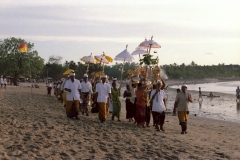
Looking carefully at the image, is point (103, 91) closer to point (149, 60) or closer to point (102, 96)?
point (102, 96)

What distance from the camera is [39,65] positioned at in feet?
168

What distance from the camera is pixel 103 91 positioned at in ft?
32.8

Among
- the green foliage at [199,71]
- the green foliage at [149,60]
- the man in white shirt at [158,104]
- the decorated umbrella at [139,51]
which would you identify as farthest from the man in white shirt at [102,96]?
the green foliage at [199,71]

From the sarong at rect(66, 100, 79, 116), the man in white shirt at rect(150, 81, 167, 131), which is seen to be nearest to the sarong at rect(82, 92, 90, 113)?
the sarong at rect(66, 100, 79, 116)

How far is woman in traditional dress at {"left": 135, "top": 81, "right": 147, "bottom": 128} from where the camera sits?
973 cm

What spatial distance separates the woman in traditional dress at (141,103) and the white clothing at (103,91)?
92cm

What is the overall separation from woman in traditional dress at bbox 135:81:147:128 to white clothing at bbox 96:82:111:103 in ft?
3.02

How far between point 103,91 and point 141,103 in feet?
3.85

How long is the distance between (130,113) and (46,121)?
2.75 m

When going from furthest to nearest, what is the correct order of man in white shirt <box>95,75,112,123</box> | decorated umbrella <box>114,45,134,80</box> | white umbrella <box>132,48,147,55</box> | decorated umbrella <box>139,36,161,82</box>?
decorated umbrella <box>114,45,134,80</box> < white umbrella <box>132,48,147,55</box> < decorated umbrella <box>139,36,161,82</box> < man in white shirt <box>95,75,112,123</box>

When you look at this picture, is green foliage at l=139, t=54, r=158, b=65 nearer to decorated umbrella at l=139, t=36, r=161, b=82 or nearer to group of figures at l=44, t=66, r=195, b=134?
decorated umbrella at l=139, t=36, r=161, b=82

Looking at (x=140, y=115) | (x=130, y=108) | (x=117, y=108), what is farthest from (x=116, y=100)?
(x=140, y=115)

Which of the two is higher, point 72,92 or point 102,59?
point 102,59

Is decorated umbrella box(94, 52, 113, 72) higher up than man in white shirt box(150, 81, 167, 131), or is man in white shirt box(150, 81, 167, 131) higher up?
decorated umbrella box(94, 52, 113, 72)
